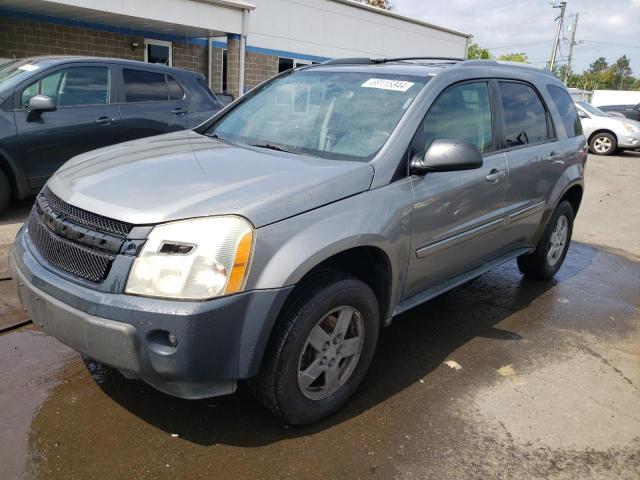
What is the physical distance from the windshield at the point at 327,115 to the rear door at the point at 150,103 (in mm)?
3264

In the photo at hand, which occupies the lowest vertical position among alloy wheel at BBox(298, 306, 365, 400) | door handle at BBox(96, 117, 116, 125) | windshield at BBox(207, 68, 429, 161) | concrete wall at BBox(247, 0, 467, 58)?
alloy wheel at BBox(298, 306, 365, 400)

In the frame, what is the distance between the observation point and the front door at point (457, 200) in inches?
128

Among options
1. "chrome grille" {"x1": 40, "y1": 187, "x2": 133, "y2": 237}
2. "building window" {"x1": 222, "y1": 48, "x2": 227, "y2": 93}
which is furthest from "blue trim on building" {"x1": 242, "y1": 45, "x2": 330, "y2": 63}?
"chrome grille" {"x1": 40, "y1": 187, "x2": 133, "y2": 237}

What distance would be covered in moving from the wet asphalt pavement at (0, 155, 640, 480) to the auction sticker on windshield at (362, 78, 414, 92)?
5.57ft

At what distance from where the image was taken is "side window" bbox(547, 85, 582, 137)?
493cm

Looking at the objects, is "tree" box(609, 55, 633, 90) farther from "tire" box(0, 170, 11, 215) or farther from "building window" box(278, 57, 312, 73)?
"tire" box(0, 170, 11, 215)

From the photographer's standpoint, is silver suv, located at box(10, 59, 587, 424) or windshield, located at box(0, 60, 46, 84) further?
windshield, located at box(0, 60, 46, 84)

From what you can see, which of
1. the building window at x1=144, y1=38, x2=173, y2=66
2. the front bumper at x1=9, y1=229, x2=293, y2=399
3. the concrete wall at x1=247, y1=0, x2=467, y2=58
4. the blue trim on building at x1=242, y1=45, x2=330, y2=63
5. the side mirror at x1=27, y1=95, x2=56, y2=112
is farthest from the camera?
the concrete wall at x1=247, y1=0, x2=467, y2=58

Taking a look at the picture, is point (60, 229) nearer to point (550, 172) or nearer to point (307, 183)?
point (307, 183)

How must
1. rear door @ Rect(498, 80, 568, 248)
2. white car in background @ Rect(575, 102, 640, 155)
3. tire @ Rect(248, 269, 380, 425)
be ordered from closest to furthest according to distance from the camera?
tire @ Rect(248, 269, 380, 425) < rear door @ Rect(498, 80, 568, 248) < white car in background @ Rect(575, 102, 640, 155)

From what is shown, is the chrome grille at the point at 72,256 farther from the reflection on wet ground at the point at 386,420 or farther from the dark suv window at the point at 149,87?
the dark suv window at the point at 149,87

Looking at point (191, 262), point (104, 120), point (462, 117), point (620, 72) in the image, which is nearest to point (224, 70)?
point (104, 120)

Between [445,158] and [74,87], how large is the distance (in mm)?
4957

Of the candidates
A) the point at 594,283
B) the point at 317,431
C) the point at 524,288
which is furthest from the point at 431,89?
the point at 594,283
